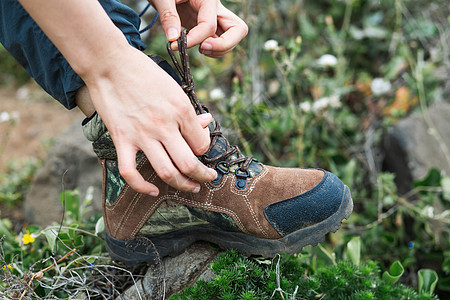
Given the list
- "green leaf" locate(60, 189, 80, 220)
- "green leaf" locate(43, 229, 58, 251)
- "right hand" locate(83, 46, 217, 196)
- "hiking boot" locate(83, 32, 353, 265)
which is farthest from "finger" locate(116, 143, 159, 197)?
"green leaf" locate(60, 189, 80, 220)

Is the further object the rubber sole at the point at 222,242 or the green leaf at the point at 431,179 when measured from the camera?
the green leaf at the point at 431,179

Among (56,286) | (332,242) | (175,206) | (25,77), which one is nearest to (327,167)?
(332,242)

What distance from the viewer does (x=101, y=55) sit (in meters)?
0.98

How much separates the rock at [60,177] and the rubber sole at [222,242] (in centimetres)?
85

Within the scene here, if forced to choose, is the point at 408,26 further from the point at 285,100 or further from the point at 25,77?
the point at 25,77

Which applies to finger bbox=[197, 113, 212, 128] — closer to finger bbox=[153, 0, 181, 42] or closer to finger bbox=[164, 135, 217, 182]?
Answer: finger bbox=[164, 135, 217, 182]

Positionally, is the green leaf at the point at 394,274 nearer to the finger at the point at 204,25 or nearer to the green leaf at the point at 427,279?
the green leaf at the point at 427,279

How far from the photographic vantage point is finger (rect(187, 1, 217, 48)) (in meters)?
1.25

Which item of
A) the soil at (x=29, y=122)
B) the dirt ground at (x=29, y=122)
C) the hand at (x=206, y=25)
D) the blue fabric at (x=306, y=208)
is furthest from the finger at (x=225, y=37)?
the dirt ground at (x=29, y=122)

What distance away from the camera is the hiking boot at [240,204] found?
1.32 metres

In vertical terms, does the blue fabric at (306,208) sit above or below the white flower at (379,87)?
above

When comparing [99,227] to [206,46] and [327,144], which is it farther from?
[327,144]

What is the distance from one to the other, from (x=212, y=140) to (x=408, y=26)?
2.61m

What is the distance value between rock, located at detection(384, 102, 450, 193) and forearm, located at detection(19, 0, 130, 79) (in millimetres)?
1887
